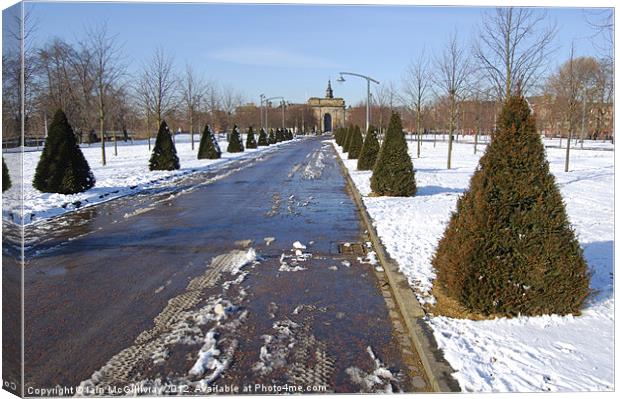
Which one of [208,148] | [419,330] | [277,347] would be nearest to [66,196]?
[277,347]

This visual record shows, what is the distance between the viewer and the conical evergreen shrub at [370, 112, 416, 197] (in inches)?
506

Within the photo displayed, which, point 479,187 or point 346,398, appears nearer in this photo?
point 346,398

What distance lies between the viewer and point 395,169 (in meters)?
12.9

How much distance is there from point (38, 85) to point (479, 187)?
396 cm

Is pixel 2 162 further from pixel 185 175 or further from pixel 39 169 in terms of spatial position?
pixel 185 175

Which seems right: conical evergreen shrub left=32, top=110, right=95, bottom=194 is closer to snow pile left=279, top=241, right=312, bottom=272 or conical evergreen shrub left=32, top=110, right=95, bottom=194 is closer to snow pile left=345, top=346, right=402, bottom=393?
snow pile left=279, top=241, right=312, bottom=272

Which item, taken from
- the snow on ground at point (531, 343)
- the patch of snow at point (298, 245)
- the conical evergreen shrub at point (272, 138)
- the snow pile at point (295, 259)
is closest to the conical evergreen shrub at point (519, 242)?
the snow on ground at point (531, 343)

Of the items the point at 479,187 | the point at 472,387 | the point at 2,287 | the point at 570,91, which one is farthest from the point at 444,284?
the point at 570,91

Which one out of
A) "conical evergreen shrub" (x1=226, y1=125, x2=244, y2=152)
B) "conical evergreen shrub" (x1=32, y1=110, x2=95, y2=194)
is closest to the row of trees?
"conical evergreen shrub" (x1=32, y1=110, x2=95, y2=194)

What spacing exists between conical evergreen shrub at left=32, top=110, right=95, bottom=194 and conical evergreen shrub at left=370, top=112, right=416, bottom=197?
28.8ft

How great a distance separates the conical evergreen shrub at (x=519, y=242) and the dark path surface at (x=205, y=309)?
1.04 m

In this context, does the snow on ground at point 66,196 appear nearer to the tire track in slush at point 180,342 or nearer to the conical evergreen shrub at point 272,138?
the tire track in slush at point 180,342

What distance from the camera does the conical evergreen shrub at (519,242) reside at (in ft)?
14.0

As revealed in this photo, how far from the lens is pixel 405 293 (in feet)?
16.7
